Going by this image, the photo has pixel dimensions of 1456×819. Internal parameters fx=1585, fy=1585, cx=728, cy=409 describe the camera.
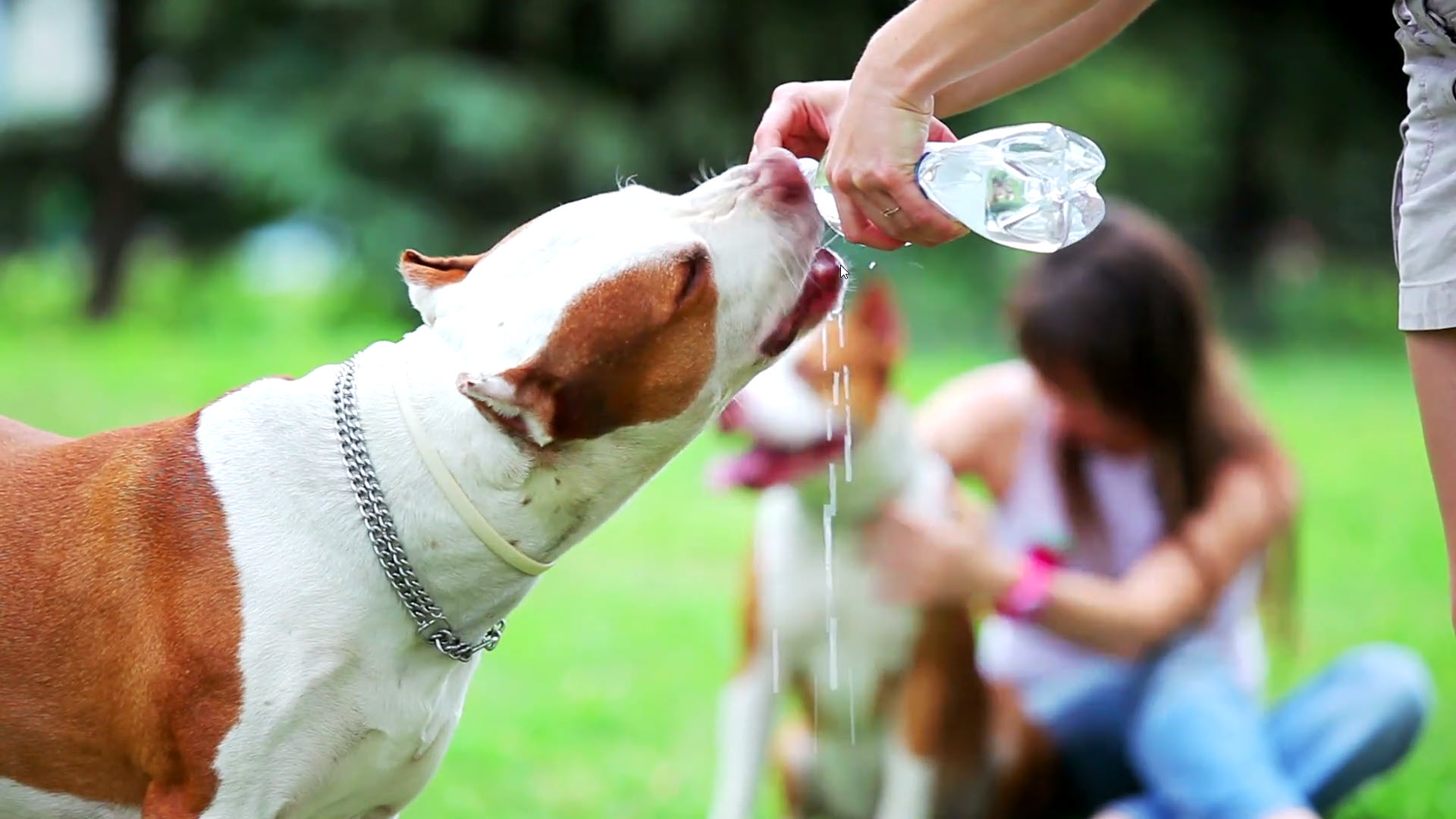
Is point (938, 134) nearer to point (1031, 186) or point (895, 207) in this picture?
point (1031, 186)

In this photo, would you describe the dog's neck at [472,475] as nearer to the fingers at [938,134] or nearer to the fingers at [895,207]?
the fingers at [895,207]

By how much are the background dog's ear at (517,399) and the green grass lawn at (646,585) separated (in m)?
2.13

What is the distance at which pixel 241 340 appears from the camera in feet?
34.2

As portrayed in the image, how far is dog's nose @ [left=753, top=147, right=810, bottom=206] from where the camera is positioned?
7.55 ft

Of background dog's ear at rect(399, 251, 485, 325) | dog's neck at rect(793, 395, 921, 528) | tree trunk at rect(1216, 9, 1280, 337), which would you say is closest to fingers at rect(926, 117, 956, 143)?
background dog's ear at rect(399, 251, 485, 325)

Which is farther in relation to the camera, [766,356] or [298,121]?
[298,121]

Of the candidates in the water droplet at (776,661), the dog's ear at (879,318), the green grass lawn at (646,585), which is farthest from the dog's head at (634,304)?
the green grass lawn at (646,585)

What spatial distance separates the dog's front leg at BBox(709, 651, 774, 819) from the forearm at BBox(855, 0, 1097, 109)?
1.93 m

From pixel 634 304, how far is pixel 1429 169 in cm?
103

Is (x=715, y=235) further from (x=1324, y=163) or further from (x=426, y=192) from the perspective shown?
(x=1324, y=163)

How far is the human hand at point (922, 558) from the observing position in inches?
141

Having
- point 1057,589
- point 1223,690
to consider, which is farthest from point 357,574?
point 1223,690

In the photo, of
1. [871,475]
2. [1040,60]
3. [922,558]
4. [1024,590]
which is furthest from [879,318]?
[1040,60]

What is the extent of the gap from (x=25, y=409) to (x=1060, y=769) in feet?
18.8
